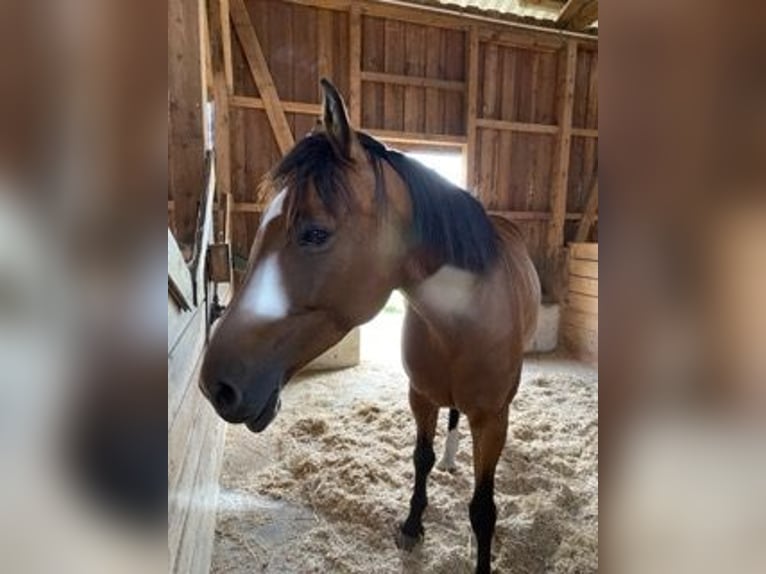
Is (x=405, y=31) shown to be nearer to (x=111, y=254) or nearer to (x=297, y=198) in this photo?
(x=297, y=198)

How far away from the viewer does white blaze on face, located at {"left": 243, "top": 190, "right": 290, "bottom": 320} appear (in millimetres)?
860

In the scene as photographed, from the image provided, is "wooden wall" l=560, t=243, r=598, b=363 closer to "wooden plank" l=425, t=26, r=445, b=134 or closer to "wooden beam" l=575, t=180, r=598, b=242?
"wooden beam" l=575, t=180, r=598, b=242

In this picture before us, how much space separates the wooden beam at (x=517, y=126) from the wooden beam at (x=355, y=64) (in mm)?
1175


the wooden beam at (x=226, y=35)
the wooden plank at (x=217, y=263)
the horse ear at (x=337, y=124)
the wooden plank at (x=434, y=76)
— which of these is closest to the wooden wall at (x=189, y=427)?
the wooden plank at (x=217, y=263)

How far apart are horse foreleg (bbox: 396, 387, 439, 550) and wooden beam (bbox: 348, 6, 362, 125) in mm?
3067

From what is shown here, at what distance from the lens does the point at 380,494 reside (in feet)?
6.14

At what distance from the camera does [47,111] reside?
217 millimetres

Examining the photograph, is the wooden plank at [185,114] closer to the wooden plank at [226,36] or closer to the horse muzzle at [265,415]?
the horse muzzle at [265,415]

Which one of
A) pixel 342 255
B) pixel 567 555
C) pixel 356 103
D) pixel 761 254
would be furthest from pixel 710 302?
pixel 356 103

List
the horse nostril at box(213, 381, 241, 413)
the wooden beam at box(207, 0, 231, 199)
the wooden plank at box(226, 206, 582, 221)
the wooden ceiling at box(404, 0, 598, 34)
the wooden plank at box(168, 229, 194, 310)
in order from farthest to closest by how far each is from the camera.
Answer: the wooden ceiling at box(404, 0, 598, 34) → the wooden plank at box(226, 206, 582, 221) → the wooden beam at box(207, 0, 231, 199) → the wooden plank at box(168, 229, 194, 310) → the horse nostril at box(213, 381, 241, 413)

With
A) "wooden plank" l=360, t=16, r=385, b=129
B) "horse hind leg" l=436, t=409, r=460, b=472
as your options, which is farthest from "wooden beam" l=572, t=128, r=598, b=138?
"horse hind leg" l=436, t=409, r=460, b=472

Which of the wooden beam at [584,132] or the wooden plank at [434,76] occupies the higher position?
the wooden plank at [434,76]

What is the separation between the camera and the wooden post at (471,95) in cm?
451

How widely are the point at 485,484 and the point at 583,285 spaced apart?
11.9ft
